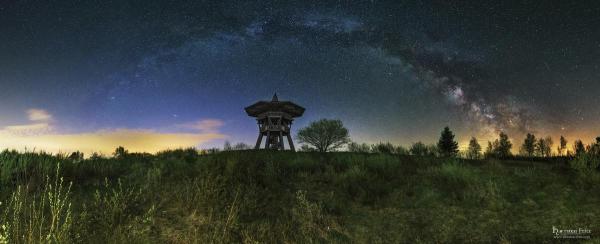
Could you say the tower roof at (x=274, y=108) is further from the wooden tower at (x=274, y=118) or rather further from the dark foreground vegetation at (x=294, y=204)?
the dark foreground vegetation at (x=294, y=204)

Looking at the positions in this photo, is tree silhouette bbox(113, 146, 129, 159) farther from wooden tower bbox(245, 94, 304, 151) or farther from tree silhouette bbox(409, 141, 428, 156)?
tree silhouette bbox(409, 141, 428, 156)

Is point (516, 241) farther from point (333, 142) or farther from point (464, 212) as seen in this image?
point (333, 142)

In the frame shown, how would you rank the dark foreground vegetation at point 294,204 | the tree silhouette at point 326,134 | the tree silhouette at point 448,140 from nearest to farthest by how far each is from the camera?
the dark foreground vegetation at point 294,204 < the tree silhouette at point 326,134 < the tree silhouette at point 448,140

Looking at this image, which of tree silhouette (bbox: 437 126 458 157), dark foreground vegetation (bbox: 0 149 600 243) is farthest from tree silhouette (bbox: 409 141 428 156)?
tree silhouette (bbox: 437 126 458 157)

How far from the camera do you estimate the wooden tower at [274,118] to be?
23438 mm

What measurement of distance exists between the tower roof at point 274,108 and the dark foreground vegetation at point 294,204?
13983mm

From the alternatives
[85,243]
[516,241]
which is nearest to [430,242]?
[516,241]

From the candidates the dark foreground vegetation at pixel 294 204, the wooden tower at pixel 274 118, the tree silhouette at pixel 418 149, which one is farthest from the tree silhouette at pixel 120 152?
the tree silhouette at pixel 418 149

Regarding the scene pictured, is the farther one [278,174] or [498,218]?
[278,174]

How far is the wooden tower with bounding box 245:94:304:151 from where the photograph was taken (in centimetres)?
2344

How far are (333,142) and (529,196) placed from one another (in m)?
25.8

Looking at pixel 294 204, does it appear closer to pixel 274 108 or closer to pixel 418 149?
pixel 418 149

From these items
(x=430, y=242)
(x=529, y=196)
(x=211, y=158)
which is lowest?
(x=430, y=242)

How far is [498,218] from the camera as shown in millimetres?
6246
